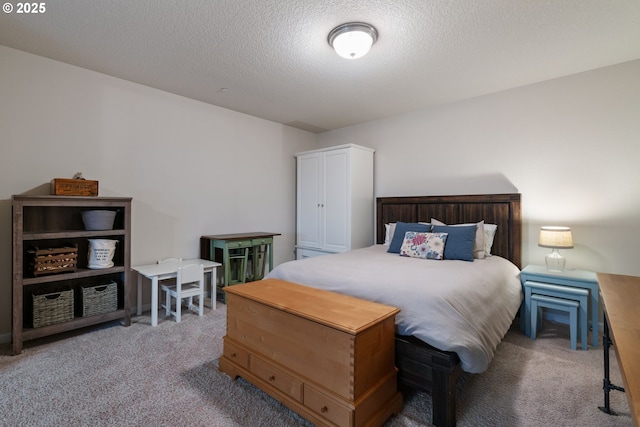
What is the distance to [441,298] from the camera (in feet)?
5.62

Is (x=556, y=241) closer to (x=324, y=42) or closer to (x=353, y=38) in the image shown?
(x=353, y=38)

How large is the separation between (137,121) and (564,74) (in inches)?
170

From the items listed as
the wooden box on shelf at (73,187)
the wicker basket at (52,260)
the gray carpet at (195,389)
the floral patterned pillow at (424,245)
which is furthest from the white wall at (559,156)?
the wicker basket at (52,260)

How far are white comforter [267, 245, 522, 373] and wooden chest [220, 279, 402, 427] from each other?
0.16m

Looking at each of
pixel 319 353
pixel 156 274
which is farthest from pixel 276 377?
pixel 156 274

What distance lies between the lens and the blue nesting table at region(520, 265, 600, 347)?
250cm

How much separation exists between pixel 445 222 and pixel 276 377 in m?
2.73

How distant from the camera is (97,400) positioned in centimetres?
175

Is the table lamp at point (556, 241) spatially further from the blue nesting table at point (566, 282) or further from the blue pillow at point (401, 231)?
the blue pillow at point (401, 231)

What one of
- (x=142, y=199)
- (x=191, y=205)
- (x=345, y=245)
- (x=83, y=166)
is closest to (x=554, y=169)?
(x=345, y=245)

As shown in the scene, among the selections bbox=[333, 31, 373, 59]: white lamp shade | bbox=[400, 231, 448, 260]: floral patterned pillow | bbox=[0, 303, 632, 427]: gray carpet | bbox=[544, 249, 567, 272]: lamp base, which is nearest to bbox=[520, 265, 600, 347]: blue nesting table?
bbox=[544, 249, 567, 272]: lamp base

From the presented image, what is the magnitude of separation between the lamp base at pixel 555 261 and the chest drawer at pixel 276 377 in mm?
2624

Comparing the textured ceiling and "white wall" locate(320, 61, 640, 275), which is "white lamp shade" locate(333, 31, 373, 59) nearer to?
the textured ceiling

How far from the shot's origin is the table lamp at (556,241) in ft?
8.74
